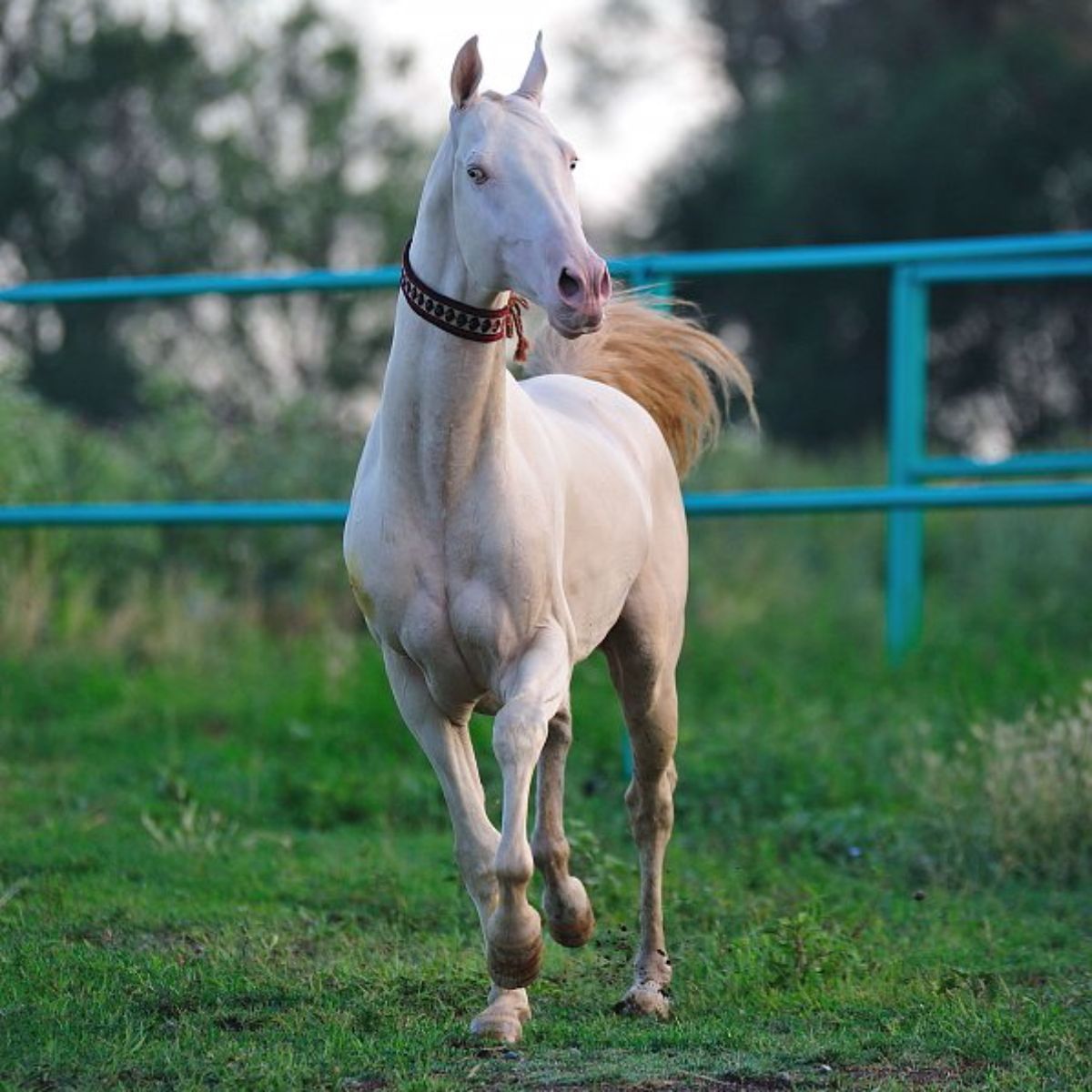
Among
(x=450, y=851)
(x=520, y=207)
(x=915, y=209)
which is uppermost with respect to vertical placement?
(x=915, y=209)

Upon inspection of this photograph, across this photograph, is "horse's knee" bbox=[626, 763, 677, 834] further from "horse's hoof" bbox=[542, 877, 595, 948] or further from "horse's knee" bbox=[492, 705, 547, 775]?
"horse's knee" bbox=[492, 705, 547, 775]

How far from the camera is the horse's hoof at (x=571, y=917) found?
416 cm

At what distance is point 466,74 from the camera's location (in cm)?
379

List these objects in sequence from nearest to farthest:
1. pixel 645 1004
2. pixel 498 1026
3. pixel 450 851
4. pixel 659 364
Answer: pixel 498 1026
pixel 645 1004
pixel 659 364
pixel 450 851

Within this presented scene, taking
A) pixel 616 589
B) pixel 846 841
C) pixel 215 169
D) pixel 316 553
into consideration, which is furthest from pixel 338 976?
pixel 215 169

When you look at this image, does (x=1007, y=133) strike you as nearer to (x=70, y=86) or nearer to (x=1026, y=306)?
(x=1026, y=306)

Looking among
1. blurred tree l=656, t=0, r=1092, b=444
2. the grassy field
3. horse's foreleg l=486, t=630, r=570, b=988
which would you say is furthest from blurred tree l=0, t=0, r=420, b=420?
horse's foreleg l=486, t=630, r=570, b=988

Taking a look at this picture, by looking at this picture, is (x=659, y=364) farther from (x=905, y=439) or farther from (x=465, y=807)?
(x=905, y=439)

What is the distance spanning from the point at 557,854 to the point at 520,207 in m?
1.48

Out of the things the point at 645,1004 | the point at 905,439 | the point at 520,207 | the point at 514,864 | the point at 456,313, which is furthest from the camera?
the point at 905,439

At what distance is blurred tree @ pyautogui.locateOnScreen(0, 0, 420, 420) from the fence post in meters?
14.3

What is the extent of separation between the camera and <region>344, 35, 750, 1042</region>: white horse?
12.0ft

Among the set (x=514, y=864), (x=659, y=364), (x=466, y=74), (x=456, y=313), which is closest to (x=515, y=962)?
(x=514, y=864)

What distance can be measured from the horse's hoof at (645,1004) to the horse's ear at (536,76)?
192 centimetres
